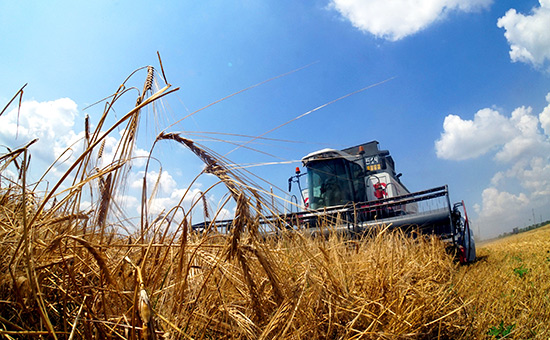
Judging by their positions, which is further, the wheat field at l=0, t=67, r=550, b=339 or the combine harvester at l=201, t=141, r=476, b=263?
the combine harvester at l=201, t=141, r=476, b=263

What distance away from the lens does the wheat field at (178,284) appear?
2.63ft

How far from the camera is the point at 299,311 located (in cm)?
104

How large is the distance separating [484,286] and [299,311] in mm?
2329

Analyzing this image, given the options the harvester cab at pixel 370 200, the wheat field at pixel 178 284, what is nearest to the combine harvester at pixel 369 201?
the harvester cab at pixel 370 200

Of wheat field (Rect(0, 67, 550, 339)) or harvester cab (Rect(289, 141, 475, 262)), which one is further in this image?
harvester cab (Rect(289, 141, 475, 262))

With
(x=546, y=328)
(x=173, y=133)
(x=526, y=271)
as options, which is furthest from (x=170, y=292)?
(x=526, y=271)

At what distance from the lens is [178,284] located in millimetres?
1001

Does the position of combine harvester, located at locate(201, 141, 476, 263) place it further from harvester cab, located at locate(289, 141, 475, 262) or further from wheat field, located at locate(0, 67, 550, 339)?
wheat field, located at locate(0, 67, 550, 339)

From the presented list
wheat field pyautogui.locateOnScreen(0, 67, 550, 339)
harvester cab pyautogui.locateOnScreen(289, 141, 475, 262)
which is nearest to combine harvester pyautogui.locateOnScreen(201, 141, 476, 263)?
harvester cab pyautogui.locateOnScreen(289, 141, 475, 262)

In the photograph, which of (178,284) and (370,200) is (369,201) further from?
(178,284)

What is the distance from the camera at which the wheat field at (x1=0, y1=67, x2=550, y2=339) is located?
800 mm

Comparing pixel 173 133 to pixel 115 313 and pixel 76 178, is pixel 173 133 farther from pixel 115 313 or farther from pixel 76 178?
pixel 115 313

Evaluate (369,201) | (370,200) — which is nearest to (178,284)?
(369,201)

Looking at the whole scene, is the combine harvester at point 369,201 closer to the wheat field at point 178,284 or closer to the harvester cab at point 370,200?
the harvester cab at point 370,200
